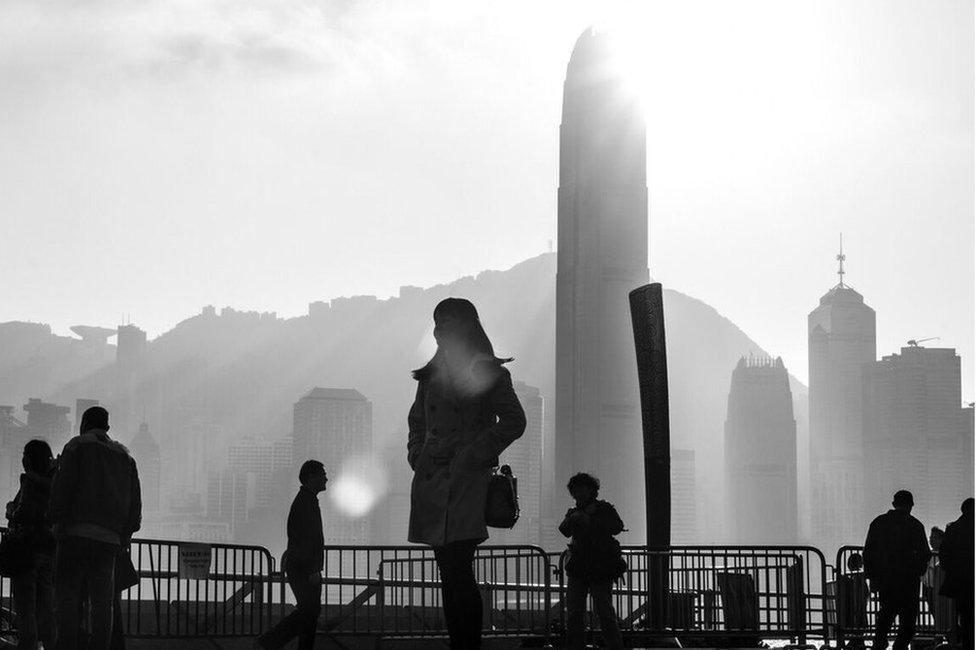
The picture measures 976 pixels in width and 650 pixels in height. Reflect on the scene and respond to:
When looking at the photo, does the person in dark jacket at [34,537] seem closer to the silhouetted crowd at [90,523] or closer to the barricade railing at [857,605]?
the silhouetted crowd at [90,523]

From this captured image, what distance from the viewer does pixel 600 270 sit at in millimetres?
154625

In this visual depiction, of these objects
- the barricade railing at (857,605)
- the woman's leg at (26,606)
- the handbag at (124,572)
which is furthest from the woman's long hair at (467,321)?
the barricade railing at (857,605)

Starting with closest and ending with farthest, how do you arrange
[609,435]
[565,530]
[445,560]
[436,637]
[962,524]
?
[445,560]
[565,530]
[962,524]
[436,637]
[609,435]

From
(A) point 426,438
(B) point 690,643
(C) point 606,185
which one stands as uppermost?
(C) point 606,185

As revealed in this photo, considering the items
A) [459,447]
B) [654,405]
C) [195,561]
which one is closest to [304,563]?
[195,561]

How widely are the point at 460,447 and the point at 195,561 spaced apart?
792 centimetres

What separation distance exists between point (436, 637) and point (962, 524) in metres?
5.17

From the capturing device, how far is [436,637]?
14555 mm

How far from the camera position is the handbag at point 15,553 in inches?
433

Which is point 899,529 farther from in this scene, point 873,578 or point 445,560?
point 445,560

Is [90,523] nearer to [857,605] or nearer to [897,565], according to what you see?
[897,565]

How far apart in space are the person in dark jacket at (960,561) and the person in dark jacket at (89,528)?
753 centimetres

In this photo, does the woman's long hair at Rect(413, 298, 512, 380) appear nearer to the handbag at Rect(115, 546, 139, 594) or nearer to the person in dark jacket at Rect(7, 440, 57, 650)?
the handbag at Rect(115, 546, 139, 594)

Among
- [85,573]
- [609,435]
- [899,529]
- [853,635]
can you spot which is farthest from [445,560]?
[609,435]
